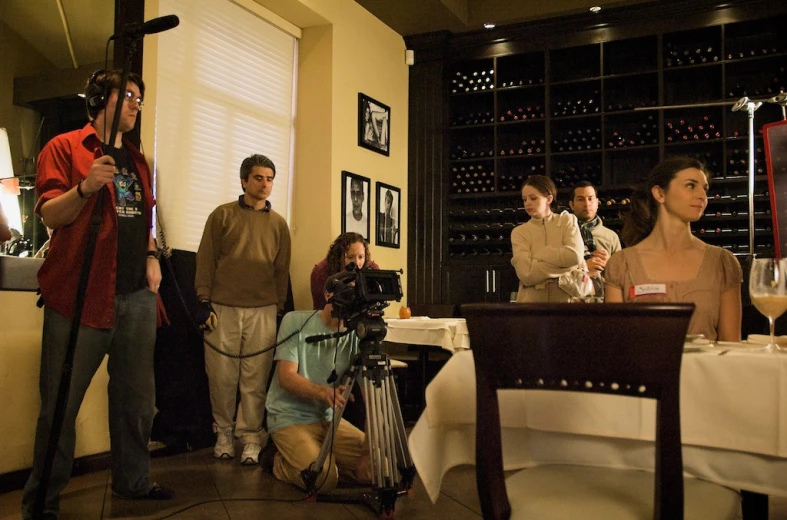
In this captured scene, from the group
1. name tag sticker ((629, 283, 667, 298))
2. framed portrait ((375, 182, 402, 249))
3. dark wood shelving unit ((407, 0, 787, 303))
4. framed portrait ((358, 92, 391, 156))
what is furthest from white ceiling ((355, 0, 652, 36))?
name tag sticker ((629, 283, 667, 298))

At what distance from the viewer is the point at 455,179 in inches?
268

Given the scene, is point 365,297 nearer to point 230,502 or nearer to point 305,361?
point 305,361

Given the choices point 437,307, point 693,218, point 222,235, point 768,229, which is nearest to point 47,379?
point 222,235

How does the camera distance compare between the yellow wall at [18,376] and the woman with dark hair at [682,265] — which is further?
the yellow wall at [18,376]

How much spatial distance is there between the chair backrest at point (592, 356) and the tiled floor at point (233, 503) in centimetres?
162

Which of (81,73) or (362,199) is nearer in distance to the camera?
(81,73)

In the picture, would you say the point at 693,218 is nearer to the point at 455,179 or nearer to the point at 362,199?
the point at 362,199

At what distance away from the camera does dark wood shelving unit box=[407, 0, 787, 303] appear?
232 inches

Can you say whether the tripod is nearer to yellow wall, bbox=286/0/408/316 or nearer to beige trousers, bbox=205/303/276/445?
beige trousers, bbox=205/303/276/445

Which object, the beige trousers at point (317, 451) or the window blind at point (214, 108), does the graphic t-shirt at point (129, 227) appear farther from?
the window blind at point (214, 108)

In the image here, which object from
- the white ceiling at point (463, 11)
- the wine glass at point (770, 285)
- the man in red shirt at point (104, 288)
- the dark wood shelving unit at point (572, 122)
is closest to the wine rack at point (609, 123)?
the dark wood shelving unit at point (572, 122)

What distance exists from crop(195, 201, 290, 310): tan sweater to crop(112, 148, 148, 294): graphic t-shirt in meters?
1.20

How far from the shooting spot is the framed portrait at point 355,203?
557 cm

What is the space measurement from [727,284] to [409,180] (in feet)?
15.8
